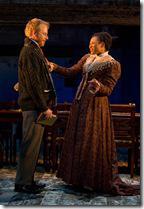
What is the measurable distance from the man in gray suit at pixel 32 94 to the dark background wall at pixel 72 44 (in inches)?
99.7

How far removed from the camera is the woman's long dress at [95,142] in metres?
5.43

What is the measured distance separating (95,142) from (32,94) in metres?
1.05

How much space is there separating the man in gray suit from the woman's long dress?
0.48 metres

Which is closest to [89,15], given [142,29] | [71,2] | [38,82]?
[71,2]

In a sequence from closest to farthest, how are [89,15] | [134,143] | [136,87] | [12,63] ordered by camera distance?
[134,143] → [89,15] → [136,87] → [12,63]

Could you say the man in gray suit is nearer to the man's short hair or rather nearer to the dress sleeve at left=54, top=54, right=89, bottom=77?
the man's short hair

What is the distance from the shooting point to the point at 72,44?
1206 cm

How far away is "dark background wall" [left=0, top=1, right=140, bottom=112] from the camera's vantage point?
820 cm

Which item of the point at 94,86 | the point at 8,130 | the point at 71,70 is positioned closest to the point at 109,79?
the point at 94,86

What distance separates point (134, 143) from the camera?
21.2 feet

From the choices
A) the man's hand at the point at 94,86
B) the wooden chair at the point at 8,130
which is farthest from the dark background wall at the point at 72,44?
the man's hand at the point at 94,86

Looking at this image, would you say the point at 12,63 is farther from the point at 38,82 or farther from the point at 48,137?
the point at 38,82

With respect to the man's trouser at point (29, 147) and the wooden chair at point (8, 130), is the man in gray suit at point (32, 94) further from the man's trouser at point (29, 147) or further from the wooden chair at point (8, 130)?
the wooden chair at point (8, 130)

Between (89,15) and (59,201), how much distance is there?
12.6ft
